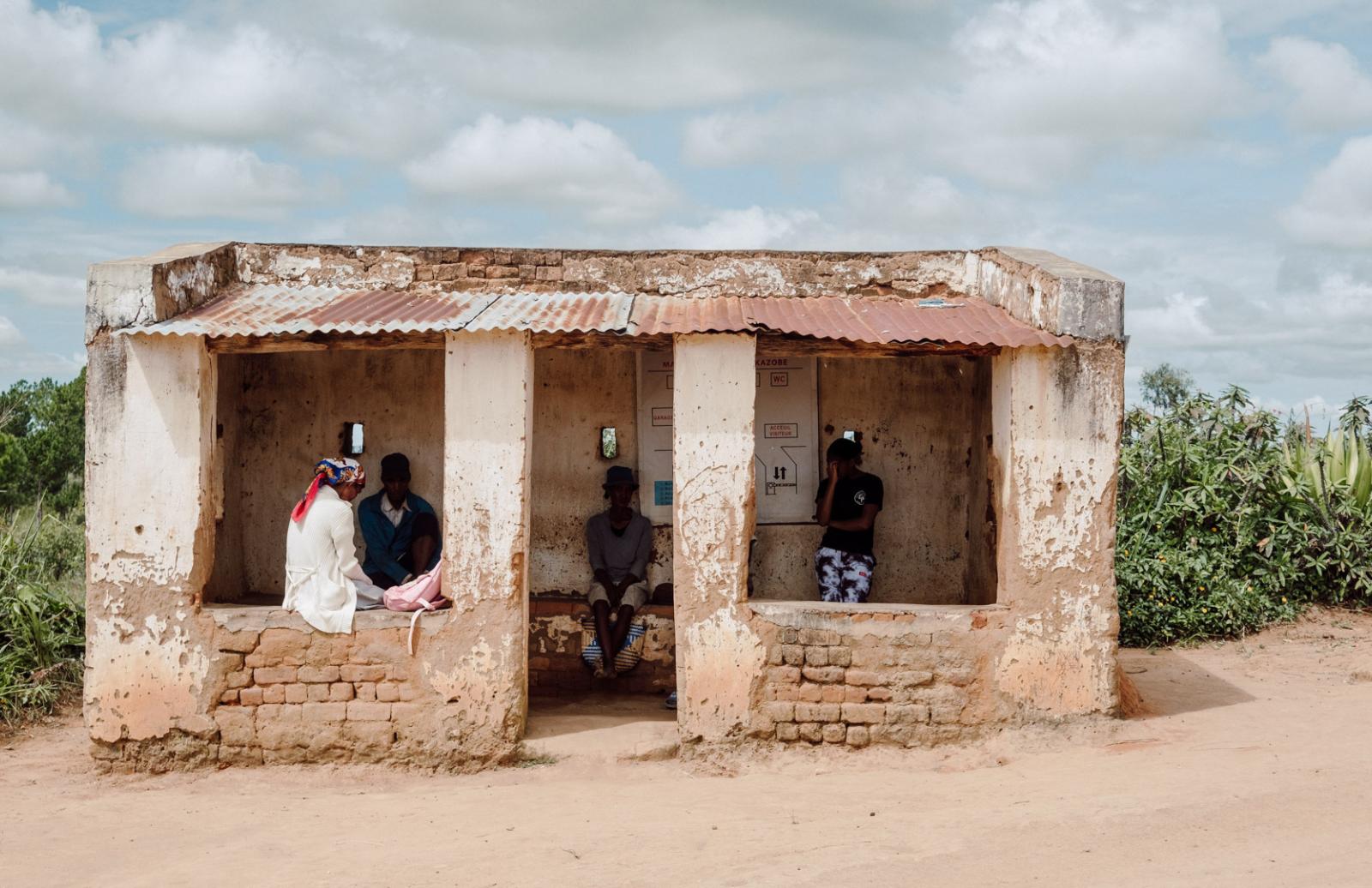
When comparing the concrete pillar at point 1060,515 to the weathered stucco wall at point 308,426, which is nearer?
the concrete pillar at point 1060,515

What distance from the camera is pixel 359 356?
837cm

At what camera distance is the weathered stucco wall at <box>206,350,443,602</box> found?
8.29 meters

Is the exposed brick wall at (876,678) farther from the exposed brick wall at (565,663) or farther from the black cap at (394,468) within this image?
the black cap at (394,468)

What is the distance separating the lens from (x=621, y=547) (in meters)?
7.98

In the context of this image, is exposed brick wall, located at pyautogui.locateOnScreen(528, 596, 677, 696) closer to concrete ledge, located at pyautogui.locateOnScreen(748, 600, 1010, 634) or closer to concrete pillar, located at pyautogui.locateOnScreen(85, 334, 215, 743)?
concrete ledge, located at pyautogui.locateOnScreen(748, 600, 1010, 634)

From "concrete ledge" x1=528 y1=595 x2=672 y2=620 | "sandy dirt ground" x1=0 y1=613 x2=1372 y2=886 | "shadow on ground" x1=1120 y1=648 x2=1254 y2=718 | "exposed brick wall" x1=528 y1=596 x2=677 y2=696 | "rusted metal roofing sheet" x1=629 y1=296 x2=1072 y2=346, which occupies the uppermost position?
"rusted metal roofing sheet" x1=629 y1=296 x2=1072 y2=346

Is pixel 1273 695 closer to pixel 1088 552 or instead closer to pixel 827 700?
pixel 1088 552

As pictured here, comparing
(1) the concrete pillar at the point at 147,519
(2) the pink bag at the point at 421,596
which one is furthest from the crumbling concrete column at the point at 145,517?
(2) the pink bag at the point at 421,596

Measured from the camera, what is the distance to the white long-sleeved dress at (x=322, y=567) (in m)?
6.52

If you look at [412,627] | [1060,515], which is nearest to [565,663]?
[412,627]

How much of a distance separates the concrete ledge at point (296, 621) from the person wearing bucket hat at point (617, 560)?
155cm

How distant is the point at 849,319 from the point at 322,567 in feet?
11.1

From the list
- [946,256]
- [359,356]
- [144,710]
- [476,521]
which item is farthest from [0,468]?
[946,256]

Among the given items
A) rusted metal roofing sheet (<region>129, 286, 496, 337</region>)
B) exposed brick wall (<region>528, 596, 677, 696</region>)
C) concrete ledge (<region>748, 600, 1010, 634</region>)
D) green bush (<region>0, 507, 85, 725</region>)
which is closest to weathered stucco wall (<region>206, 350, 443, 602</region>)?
rusted metal roofing sheet (<region>129, 286, 496, 337</region>)
